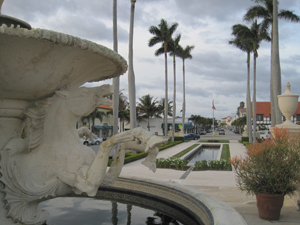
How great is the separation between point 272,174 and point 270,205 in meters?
0.60

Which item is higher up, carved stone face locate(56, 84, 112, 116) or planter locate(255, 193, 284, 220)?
carved stone face locate(56, 84, 112, 116)

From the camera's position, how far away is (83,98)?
12.4ft

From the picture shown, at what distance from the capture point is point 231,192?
282 inches

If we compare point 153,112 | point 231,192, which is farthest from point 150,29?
point 231,192

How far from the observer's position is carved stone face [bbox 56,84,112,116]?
3.73 meters

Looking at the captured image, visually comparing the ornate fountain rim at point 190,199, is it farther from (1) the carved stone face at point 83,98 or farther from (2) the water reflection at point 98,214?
(1) the carved stone face at point 83,98

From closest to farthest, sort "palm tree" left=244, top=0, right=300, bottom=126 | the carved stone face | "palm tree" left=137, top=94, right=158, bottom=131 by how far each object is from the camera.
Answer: the carved stone face, "palm tree" left=244, top=0, right=300, bottom=126, "palm tree" left=137, top=94, right=158, bottom=131

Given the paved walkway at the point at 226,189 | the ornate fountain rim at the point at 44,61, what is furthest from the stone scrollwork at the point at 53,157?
the paved walkway at the point at 226,189

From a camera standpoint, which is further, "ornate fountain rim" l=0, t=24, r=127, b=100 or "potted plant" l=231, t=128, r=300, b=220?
"potted plant" l=231, t=128, r=300, b=220

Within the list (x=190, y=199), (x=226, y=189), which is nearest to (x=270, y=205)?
(x=190, y=199)

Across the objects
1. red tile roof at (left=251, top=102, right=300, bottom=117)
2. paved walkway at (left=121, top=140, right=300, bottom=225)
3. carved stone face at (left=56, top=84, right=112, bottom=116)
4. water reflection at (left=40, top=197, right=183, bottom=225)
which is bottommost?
paved walkway at (left=121, top=140, right=300, bottom=225)

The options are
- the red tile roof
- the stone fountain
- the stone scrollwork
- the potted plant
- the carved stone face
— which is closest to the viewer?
the stone fountain

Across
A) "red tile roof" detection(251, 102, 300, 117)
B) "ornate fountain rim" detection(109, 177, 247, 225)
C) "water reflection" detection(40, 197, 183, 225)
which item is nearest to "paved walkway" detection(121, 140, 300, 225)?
"ornate fountain rim" detection(109, 177, 247, 225)

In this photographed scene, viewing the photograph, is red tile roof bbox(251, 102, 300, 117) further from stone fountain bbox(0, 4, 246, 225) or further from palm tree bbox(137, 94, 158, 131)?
stone fountain bbox(0, 4, 246, 225)
